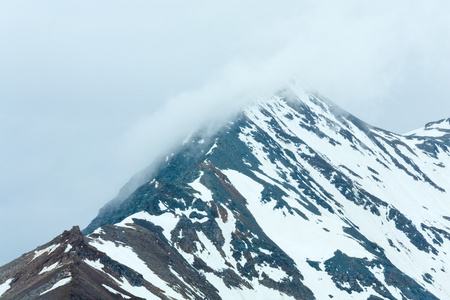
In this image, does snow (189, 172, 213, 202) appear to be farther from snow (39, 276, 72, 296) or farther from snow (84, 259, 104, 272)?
snow (39, 276, 72, 296)

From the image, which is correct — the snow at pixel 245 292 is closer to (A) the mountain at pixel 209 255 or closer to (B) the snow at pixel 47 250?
(A) the mountain at pixel 209 255

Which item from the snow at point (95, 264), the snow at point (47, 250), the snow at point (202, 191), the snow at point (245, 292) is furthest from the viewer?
the snow at point (202, 191)

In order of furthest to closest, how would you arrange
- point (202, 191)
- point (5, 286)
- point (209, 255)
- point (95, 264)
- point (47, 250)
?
point (202, 191)
point (209, 255)
point (47, 250)
point (5, 286)
point (95, 264)

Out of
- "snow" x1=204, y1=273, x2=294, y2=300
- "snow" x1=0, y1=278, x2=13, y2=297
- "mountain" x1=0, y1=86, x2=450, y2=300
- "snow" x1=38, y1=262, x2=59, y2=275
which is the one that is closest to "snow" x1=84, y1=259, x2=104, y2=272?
"mountain" x1=0, y1=86, x2=450, y2=300

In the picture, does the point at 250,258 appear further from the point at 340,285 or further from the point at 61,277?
the point at 61,277

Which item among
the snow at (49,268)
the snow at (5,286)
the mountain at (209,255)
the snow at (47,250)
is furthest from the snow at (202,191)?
the snow at (49,268)

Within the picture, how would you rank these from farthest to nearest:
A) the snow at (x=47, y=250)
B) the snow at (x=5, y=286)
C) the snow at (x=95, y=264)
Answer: the snow at (x=47, y=250), the snow at (x=5, y=286), the snow at (x=95, y=264)

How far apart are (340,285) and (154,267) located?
67118 mm

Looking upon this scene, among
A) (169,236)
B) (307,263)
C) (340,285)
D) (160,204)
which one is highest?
(160,204)

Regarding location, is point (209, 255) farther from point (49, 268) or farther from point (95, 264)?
point (49, 268)

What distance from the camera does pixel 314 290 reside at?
6280 inches

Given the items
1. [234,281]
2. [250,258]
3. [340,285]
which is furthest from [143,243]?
[340,285]

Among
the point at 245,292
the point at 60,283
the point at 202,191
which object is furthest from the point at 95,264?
the point at 202,191

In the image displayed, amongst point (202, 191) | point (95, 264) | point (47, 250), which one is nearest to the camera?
point (95, 264)
